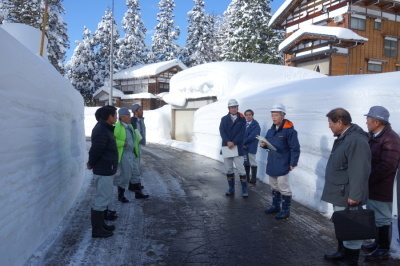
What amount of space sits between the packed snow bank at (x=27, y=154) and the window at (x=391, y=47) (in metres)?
24.0

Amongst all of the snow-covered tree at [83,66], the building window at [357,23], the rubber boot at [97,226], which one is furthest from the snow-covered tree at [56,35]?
the rubber boot at [97,226]

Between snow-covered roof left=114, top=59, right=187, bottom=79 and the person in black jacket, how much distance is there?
1151 inches

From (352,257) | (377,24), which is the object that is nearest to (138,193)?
(352,257)

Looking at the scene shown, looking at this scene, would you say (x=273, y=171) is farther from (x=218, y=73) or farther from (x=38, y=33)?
(x=218, y=73)

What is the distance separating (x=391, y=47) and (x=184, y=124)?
16070 millimetres

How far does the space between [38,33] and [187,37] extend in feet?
102

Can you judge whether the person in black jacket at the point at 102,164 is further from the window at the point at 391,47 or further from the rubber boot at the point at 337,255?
the window at the point at 391,47

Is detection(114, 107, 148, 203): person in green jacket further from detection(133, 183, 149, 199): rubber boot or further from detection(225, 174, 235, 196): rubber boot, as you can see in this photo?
detection(225, 174, 235, 196): rubber boot

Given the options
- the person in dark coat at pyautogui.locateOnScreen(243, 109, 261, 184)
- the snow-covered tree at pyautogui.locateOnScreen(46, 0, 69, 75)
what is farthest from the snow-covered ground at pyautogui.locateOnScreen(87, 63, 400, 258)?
the snow-covered tree at pyautogui.locateOnScreen(46, 0, 69, 75)

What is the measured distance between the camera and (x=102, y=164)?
4.26m

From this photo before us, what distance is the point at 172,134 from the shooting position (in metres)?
20.7

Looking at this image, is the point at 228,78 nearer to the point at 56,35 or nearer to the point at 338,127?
the point at 338,127

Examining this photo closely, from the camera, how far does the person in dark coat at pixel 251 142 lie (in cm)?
762

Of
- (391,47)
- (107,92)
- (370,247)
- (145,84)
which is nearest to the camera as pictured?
(370,247)
